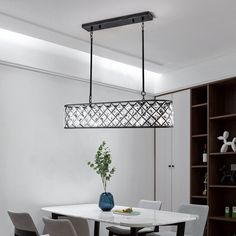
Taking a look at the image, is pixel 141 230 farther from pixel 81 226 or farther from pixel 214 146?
pixel 214 146

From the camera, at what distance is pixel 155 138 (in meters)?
6.52

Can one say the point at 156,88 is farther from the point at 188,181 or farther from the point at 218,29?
the point at 218,29

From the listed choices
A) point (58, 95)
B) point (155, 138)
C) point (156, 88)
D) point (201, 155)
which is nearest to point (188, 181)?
point (201, 155)

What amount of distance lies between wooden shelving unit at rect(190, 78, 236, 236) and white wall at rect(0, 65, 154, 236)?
921 mm

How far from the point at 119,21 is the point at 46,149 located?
1770mm

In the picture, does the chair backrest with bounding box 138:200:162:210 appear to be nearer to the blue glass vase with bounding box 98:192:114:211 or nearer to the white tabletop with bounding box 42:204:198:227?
the white tabletop with bounding box 42:204:198:227

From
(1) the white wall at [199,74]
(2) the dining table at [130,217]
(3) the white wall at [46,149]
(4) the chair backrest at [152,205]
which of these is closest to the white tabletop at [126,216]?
(2) the dining table at [130,217]

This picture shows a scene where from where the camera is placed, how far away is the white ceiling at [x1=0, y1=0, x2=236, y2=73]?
12.6ft

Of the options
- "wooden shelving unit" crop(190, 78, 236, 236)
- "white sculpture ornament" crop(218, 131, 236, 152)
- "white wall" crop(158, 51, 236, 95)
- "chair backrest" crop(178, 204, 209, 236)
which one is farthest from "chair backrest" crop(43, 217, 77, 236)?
"white wall" crop(158, 51, 236, 95)

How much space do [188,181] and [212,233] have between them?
29.1 inches

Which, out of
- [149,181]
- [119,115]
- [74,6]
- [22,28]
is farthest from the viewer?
[149,181]

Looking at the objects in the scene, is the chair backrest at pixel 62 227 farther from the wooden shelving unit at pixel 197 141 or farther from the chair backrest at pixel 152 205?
the wooden shelving unit at pixel 197 141

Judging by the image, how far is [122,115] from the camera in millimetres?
4145

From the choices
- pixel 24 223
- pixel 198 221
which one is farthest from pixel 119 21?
pixel 198 221
